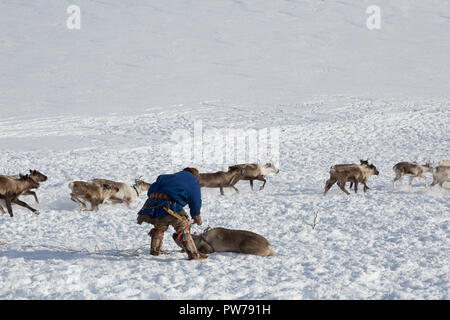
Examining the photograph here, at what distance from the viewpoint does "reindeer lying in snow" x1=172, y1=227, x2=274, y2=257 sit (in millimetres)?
8539

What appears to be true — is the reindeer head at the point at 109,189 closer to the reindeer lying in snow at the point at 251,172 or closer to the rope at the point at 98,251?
the rope at the point at 98,251

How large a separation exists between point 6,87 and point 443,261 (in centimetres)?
3677

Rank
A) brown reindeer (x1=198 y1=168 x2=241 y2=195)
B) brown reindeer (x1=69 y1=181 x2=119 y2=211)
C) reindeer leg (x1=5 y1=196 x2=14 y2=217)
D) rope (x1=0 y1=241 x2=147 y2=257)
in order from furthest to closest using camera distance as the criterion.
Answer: brown reindeer (x1=198 y1=168 x2=241 y2=195) → brown reindeer (x1=69 y1=181 x2=119 y2=211) → reindeer leg (x1=5 y1=196 x2=14 y2=217) → rope (x1=0 y1=241 x2=147 y2=257)

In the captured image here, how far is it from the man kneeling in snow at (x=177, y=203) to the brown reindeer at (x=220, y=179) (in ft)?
21.3

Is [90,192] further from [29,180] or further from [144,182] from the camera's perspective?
[144,182]

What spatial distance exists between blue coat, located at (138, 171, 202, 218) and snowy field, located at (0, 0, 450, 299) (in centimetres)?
80

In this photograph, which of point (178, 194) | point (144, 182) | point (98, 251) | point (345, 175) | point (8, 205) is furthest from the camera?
point (345, 175)

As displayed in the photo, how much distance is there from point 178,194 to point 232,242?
1432 millimetres

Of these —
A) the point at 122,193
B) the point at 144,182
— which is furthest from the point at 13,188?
the point at 144,182

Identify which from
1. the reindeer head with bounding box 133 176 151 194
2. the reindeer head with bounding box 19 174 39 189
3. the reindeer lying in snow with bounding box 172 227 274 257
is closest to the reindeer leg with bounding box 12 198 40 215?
the reindeer head with bounding box 19 174 39 189

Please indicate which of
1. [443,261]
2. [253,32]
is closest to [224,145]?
[443,261]

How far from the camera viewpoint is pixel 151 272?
24.5ft

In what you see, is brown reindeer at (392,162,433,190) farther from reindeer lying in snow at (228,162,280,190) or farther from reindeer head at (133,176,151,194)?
reindeer head at (133,176,151,194)

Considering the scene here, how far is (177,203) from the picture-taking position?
783 centimetres
